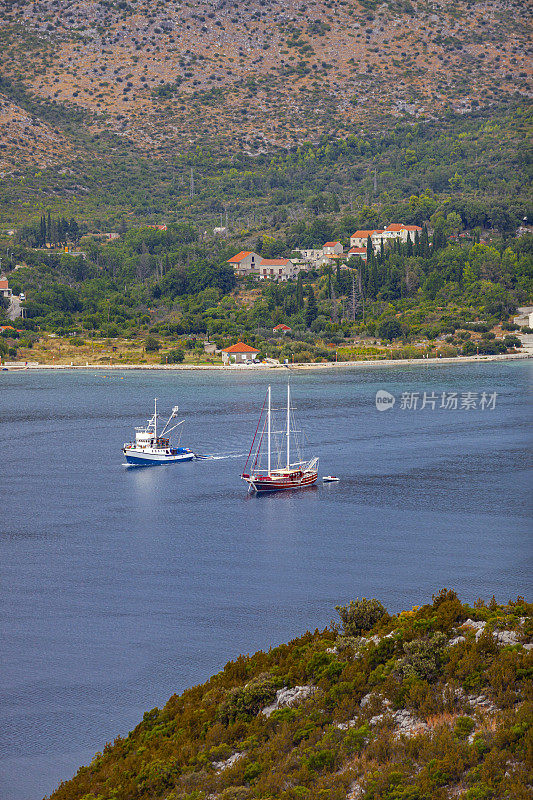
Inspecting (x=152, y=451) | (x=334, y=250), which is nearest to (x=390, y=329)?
(x=334, y=250)

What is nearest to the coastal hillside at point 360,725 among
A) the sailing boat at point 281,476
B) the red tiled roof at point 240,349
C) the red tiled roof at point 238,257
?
the sailing boat at point 281,476

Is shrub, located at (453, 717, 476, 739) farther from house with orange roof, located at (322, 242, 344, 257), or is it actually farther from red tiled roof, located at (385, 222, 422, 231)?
red tiled roof, located at (385, 222, 422, 231)

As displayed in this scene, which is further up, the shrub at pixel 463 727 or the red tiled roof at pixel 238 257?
the red tiled roof at pixel 238 257

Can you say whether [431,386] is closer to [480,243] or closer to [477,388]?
[477,388]

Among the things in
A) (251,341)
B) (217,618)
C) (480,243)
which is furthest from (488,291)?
(217,618)

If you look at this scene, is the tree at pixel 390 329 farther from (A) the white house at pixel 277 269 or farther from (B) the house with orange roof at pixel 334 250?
(B) the house with orange roof at pixel 334 250
